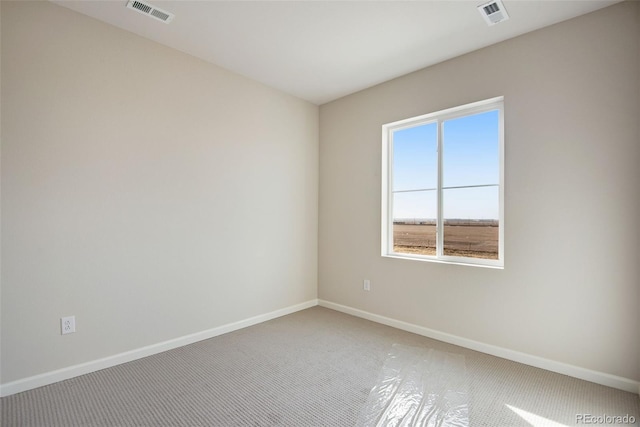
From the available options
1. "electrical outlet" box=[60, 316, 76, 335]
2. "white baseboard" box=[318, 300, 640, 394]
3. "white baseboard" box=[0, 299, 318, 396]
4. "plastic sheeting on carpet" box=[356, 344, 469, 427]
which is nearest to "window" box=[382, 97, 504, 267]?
"white baseboard" box=[318, 300, 640, 394]

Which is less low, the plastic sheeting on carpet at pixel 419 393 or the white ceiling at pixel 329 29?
the white ceiling at pixel 329 29

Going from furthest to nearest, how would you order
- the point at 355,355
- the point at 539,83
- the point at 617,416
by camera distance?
the point at 355,355, the point at 539,83, the point at 617,416

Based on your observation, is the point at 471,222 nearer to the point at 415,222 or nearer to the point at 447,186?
the point at 447,186

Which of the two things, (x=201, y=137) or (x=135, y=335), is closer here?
(x=135, y=335)

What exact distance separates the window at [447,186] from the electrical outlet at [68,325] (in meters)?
2.93

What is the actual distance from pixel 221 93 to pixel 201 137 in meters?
0.55

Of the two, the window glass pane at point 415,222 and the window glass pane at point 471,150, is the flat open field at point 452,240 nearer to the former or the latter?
the window glass pane at point 415,222

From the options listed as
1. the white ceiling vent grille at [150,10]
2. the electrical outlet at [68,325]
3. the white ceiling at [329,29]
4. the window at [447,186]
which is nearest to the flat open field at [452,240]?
the window at [447,186]

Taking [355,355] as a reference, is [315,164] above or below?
above

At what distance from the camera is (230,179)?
3369mm

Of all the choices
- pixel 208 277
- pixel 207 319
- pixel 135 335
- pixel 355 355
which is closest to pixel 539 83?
pixel 355 355

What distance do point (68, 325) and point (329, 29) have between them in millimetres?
3079

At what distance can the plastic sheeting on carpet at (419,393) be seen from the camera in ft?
6.18

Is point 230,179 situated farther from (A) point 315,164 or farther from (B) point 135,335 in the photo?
(B) point 135,335
